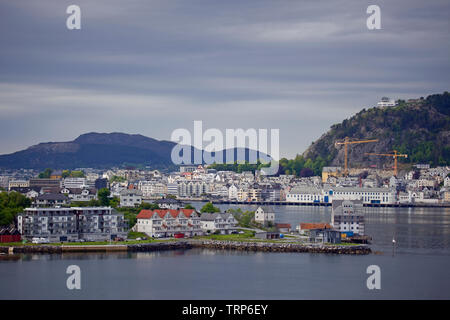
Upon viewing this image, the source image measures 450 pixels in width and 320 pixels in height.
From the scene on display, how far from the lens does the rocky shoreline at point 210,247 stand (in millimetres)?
22953

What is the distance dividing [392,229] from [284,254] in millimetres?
10065

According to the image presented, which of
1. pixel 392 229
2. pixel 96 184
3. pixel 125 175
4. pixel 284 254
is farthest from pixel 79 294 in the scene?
pixel 125 175

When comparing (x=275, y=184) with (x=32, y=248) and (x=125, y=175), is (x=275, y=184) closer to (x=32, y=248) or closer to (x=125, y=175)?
(x=125, y=175)

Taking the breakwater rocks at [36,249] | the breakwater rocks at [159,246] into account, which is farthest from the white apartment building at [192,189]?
the breakwater rocks at [36,249]

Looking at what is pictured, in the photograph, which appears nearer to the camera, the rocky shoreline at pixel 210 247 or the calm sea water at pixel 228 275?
the calm sea water at pixel 228 275

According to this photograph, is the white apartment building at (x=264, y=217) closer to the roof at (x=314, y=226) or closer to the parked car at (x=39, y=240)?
the roof at (x=314, y=226)

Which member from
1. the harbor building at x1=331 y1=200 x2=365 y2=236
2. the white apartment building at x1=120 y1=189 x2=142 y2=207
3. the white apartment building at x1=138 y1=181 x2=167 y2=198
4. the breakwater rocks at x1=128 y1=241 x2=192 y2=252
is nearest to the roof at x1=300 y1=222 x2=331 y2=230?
the harbor building at x1=331 y1=200 x2=365 y2=236

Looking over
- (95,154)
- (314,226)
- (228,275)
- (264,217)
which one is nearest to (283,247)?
(314,226)

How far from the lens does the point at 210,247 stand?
24.9 m

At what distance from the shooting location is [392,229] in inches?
1272

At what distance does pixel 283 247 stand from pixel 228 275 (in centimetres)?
492

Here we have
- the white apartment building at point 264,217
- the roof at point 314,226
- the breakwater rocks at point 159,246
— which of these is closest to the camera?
the breakwater rocks at point 159,246

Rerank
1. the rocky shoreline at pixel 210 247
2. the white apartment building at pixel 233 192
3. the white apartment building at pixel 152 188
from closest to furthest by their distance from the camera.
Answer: the rocky shoreline at pixel 210 247 < the white apartment building at pixel 233 192 < the white apartment building at pixel 152 188

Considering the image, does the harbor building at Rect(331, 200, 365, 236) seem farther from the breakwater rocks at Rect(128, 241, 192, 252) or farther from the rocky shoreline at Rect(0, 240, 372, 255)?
the breakwater rocks at Rect(128, 241, 192, 252)
